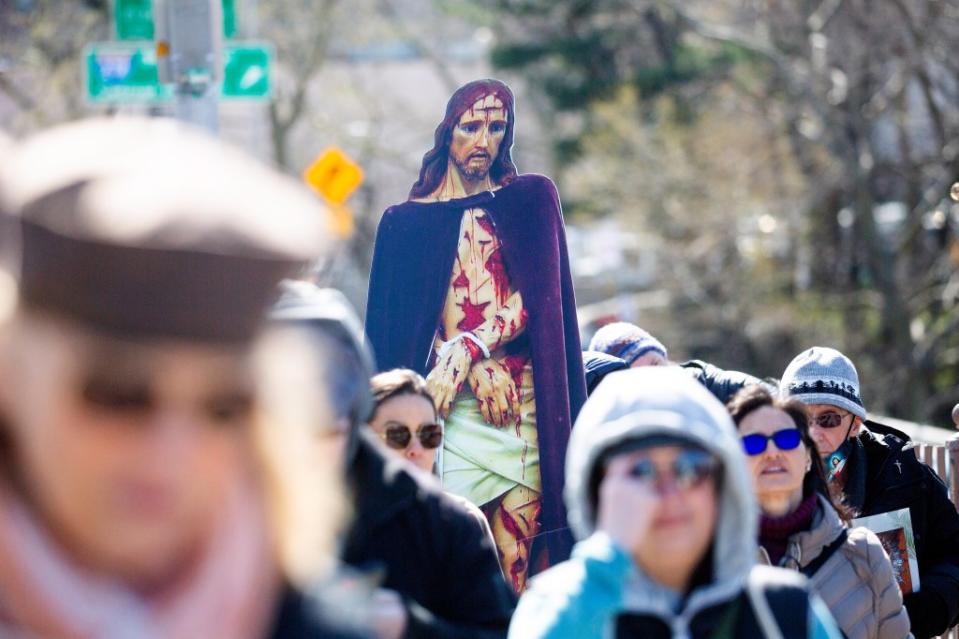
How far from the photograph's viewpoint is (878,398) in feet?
63.6

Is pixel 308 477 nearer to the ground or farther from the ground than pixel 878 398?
farther from the ground

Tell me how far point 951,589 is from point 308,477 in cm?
424

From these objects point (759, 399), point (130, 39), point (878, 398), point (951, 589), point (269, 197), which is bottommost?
point (878, 398)

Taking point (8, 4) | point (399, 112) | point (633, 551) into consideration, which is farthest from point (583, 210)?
point (633, 551)

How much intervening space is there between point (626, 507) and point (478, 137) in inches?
117

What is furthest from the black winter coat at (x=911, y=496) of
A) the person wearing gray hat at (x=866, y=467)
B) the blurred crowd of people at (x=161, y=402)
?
the blurred crowd of people at (x=161, y=402)

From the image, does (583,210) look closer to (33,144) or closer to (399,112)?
(399,112)

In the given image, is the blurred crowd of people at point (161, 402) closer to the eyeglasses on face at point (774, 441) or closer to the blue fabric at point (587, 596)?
the blue fabric at point (587, 596)

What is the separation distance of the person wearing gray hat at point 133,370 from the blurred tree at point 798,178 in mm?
16727

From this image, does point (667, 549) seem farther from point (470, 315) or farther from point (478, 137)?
point (478, 137)

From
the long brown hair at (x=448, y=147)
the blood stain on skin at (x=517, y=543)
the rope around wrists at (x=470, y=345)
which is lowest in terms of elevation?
the blood stain on skin at (x=517, y=543)

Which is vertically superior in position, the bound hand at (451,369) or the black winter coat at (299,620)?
the black winter coat at (299,620)

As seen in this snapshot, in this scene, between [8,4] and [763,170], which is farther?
[763,170]

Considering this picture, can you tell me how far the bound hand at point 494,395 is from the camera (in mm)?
5281
